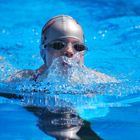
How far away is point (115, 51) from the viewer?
17.7 ft

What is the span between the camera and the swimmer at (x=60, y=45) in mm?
3607

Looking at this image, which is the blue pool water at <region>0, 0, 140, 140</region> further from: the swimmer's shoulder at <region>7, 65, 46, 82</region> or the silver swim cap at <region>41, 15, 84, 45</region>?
the silver swim cap at <region>41, 15, 84, 45</region>

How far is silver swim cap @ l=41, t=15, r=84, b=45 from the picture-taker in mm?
3750

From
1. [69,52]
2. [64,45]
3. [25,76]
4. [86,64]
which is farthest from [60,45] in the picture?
[86,64]

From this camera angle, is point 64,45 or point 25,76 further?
point 25,76

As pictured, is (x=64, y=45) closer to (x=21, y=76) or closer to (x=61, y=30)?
(x=61, y=30)

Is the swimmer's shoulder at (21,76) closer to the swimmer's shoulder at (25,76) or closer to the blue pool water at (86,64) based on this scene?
the swimmer's shoulder at (25,76)

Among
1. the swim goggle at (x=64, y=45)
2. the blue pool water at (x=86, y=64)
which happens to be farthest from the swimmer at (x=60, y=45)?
the blue pool water at (x=86, y=64)

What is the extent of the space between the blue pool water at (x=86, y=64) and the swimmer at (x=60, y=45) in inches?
12.2

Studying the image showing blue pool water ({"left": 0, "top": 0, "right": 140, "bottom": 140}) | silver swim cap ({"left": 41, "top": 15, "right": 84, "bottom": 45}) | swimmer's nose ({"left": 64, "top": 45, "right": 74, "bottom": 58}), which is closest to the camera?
blue pool water ({"left": 0, "top": 0, "right": 140, "bottom": 140})

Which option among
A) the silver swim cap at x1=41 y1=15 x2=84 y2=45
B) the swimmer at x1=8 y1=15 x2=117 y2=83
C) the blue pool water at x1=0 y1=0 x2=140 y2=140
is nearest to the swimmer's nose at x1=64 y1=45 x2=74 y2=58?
the swimmer at x1=8 y1=15 x2=117 y2=83

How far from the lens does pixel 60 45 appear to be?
364 cm

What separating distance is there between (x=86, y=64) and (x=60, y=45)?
59.4 inches

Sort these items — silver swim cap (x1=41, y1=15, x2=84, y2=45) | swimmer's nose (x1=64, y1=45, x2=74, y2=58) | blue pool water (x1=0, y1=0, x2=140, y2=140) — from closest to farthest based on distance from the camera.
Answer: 1. blue pool water (x1=0, y1=0, x2=140, y2=140)
2. swimmer's nose (x1=64, y1=45, x2=74, y2=58)
3. silver swim cap (x1=41, y1=15, x2=84, y2=45)
